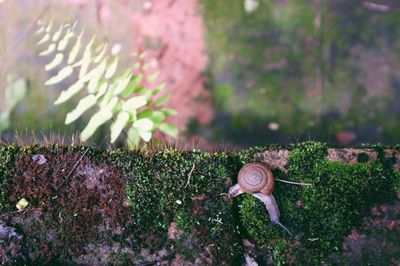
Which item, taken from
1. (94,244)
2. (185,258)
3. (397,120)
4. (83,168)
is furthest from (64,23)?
(397,120)

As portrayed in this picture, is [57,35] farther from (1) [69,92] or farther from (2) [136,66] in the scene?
(2) [136,66]

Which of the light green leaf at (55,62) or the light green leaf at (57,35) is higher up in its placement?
the light green leaf at (57,35)

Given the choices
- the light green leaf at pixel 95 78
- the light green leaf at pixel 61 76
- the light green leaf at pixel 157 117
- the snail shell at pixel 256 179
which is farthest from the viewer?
the light green leaf at pixel 61 76

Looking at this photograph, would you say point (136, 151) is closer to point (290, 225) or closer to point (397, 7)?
point (290, 225)

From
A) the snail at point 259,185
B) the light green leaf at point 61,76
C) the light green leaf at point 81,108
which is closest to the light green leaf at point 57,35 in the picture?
the light green leaf at point 61,76

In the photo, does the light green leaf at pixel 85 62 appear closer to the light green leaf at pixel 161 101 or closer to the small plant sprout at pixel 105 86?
the small plant sprout at pixel 105 86

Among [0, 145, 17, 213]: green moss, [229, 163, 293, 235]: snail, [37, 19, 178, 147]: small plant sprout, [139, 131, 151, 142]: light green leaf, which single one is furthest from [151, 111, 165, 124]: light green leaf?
[0, 145, 17, 213]: green moss

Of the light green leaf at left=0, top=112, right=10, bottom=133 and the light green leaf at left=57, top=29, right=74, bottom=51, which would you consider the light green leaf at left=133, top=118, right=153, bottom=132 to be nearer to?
the light green leaf at left=57, top=29, right=74, bottom=51
